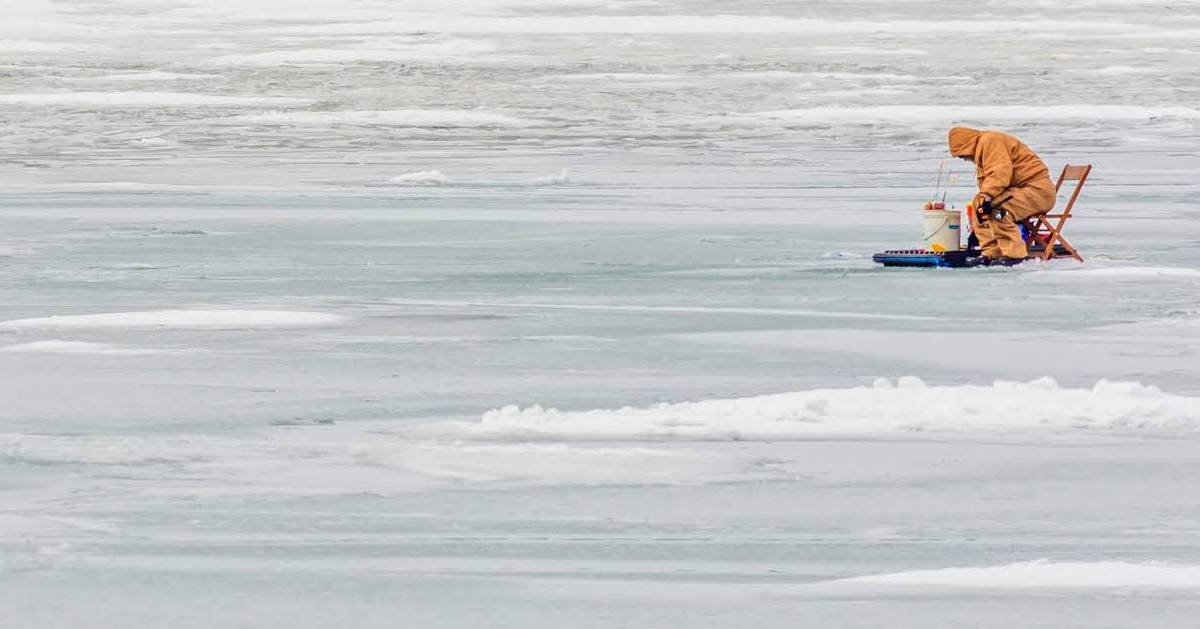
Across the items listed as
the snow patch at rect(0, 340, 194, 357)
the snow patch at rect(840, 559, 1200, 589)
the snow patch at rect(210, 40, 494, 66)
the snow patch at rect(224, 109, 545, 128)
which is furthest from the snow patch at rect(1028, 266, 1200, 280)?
the snow patch at rect(210, 40, 494, 66)

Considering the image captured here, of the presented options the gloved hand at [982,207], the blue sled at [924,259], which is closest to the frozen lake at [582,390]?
the blue sled at [924,259]

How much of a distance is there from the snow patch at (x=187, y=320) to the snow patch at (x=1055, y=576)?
438 cm

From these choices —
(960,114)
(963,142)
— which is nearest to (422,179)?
(963,142)

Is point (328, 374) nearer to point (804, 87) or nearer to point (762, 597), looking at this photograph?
point (762, 597)

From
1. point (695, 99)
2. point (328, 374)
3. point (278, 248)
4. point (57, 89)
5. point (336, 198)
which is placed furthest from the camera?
point (57, 89)

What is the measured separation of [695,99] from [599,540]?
1857 centimetres

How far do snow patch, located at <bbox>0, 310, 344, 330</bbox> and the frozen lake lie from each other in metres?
0.03

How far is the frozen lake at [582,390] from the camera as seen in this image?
4332 mm

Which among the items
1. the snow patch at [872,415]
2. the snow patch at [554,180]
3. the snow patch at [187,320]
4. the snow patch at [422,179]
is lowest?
the snow patch at [554,180]

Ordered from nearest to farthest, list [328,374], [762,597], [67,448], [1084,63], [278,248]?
[762,597] → [67,448] → [328,374] → [278,248] → [1084,63]

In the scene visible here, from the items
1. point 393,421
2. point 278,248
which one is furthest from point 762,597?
point 278,248

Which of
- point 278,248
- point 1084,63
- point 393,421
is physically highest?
point 393,421

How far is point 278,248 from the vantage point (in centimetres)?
1138

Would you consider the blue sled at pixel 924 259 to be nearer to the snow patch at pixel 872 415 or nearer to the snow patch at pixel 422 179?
the snow patch at pixel 872 415
